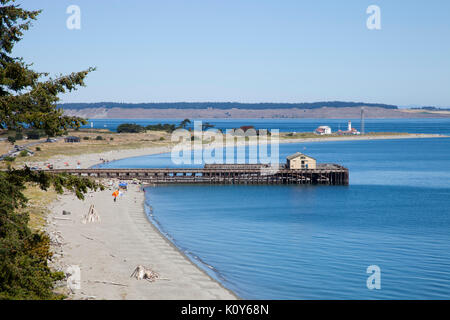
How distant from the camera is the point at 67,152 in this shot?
117m

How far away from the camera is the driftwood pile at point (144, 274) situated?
28.5 metres

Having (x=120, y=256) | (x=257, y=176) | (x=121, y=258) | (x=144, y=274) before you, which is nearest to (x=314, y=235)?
(x=120, y=256)

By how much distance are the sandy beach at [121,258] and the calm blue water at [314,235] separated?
178cm

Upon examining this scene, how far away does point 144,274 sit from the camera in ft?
94.2

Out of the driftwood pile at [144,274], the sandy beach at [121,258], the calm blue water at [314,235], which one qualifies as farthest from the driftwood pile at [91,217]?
the driftwood pile at [144,274]

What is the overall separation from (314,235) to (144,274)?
1908 centimetres

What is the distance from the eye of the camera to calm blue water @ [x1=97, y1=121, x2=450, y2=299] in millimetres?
30234

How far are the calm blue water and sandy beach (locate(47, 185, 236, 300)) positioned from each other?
5.84 ft

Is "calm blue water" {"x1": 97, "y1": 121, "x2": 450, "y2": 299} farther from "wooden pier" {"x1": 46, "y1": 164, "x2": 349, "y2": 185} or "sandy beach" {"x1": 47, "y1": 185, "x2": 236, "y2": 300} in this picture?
"wooden pier" {"x1": 46, "y1": 164, "x2": 349, "y2": 185}

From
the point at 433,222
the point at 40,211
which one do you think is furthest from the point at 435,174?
the point at 40,211

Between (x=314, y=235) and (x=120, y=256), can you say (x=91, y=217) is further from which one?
(x=314, y=235)

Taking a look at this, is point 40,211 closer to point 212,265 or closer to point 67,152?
point 212,265
